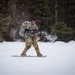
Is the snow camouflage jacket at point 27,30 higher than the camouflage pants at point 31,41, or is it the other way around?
the snow camouflage jacket at point 27,30

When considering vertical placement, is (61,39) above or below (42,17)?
below

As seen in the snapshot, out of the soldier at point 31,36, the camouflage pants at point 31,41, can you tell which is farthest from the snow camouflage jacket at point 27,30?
the camouflage pants at point 31,41

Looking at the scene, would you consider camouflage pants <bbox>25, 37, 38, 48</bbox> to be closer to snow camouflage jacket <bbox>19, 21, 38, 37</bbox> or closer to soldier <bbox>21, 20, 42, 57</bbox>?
soldier <bbox>21, 20, 42, 57</bbox>

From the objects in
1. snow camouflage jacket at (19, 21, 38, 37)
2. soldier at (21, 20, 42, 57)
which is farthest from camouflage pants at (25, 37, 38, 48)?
snow camouflage jacket at (19, 21, 38, 37)

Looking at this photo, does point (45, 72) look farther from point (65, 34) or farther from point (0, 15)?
point (65, 34)

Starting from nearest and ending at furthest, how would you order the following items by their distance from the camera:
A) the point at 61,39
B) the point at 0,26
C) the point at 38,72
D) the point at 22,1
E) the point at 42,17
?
the point at 38,72 < the point at 0,26 < the point at 61,39 < the point at 42,17 < the point at 22,1

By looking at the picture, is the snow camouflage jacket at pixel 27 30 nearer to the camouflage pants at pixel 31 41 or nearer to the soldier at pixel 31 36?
the soldier at pixel 31 36

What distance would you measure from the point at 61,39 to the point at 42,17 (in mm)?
3486

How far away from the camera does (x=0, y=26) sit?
959 inches

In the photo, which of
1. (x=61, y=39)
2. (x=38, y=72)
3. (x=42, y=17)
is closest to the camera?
(x=38, y=72)

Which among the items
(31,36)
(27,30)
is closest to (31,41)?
(31,36)

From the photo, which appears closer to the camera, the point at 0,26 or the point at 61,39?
the point at 0,26

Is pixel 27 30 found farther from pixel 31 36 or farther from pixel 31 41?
pixel 31 41

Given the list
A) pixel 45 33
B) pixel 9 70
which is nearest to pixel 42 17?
pixel 45 33
